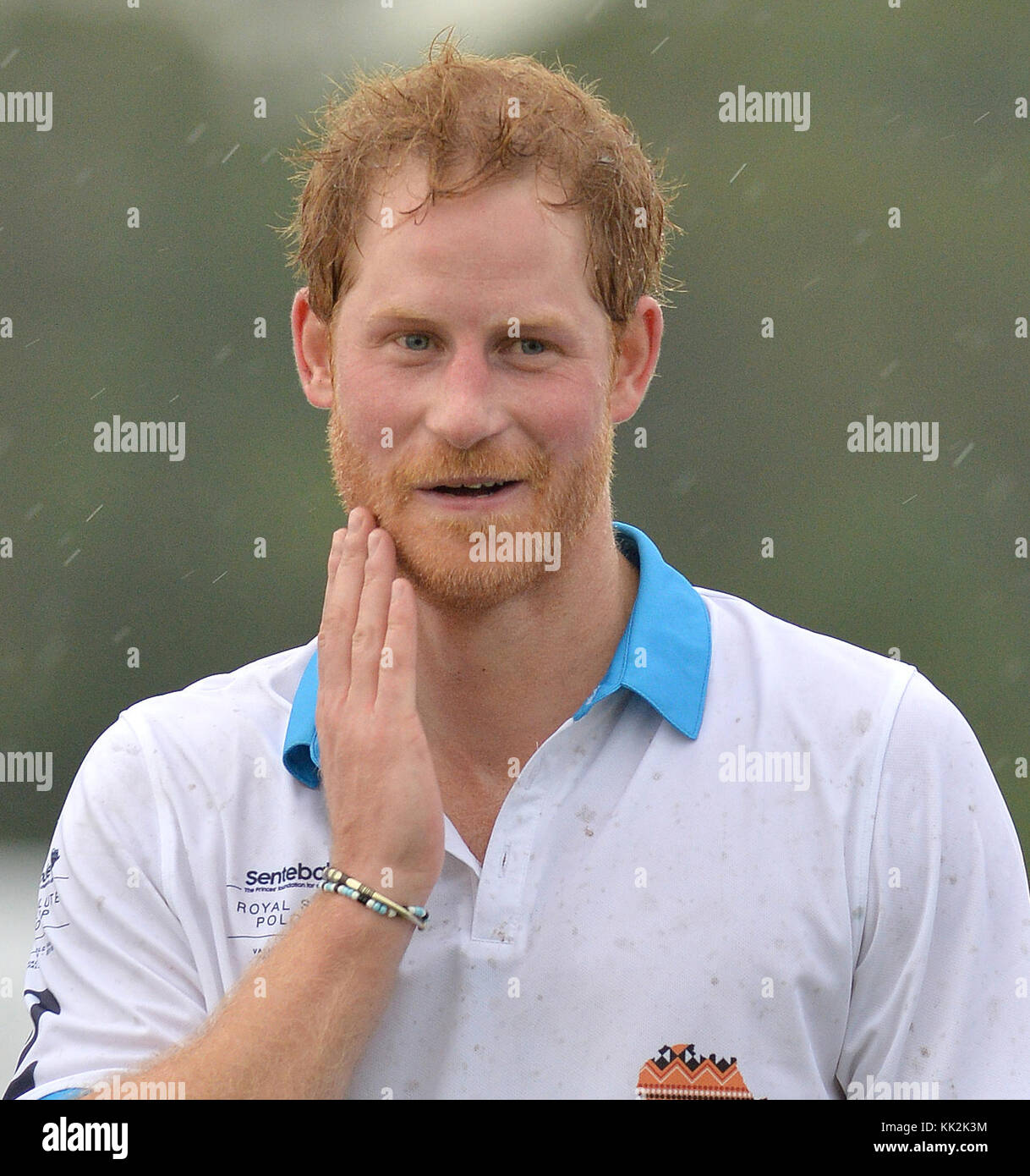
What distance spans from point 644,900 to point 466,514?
1.84 feet

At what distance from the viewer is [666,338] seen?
397 inches

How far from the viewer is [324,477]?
33.1 feet

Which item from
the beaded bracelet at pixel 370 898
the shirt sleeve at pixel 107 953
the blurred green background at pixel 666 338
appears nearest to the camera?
the beaded bracelet at pixel 370 898

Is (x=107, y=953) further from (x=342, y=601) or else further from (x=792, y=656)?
(x=792, y=656)

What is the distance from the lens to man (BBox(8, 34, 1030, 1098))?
73.3 inches

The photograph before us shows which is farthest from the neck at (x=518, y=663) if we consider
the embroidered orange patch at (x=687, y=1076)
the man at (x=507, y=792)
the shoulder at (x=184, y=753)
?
the embroidered orange patch at (x=687, y=1076)

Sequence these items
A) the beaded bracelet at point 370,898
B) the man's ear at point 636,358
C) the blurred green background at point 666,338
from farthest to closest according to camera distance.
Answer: the blurred green background at point 666,338 < the man's ear at point 636,358 < the beaded bracelet at point 370,898

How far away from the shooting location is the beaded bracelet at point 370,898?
6.00 feet

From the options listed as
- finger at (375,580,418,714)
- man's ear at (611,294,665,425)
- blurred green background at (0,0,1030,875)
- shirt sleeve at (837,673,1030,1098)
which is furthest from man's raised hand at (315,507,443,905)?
blurred green background at (0,0,1030,875)

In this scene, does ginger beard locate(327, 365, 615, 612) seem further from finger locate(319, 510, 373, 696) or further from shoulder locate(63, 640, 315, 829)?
shoulder locate(63, 640, 315, 829)

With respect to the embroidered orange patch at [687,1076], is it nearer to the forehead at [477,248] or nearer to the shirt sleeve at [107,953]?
the shirt sleeve at [107,953]

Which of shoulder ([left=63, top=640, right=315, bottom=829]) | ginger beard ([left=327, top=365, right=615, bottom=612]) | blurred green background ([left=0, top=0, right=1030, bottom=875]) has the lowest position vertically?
shoulder ([left=63, top=640, right=315, bottom=829])

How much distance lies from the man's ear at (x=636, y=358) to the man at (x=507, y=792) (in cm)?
2

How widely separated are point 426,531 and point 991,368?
8.90 m
